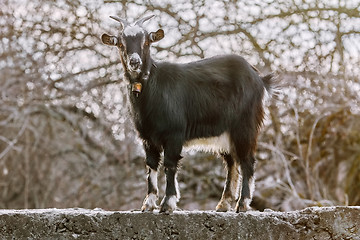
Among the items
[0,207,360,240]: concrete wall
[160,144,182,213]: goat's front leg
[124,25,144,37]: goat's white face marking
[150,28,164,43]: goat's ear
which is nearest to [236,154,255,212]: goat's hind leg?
[0,207,360,240]: concrete wall

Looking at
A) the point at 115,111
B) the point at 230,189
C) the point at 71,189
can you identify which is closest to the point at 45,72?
the point at 115,111

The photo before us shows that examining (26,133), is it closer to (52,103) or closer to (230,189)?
(52,103)

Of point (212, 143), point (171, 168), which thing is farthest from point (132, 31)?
point (212, 143)

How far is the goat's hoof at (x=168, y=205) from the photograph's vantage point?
4781mm

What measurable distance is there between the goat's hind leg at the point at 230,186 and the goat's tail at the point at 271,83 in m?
0.70

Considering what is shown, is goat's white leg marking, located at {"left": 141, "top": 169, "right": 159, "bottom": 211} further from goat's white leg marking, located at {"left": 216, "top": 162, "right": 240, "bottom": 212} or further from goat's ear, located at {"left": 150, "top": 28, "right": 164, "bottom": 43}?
goat's ear, located at {"left": 150, "top": 28, "right": 164, "bottom": 43}

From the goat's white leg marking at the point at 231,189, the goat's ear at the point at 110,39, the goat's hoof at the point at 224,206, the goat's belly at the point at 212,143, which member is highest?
the goat's ear at the point at 110,39

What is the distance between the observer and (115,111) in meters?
10.7

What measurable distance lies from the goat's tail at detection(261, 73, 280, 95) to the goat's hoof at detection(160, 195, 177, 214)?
1568mm

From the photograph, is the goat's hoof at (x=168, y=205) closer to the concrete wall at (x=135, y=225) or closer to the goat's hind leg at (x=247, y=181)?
the concrete wall at (x=135, y=225)

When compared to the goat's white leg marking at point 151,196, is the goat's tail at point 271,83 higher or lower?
higher

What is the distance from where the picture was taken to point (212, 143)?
214 inches

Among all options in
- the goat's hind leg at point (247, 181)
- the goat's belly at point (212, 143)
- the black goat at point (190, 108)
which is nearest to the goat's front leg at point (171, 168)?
the black goat at point (190, 108)

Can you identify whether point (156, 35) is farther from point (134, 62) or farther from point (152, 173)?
point (152, 173)
